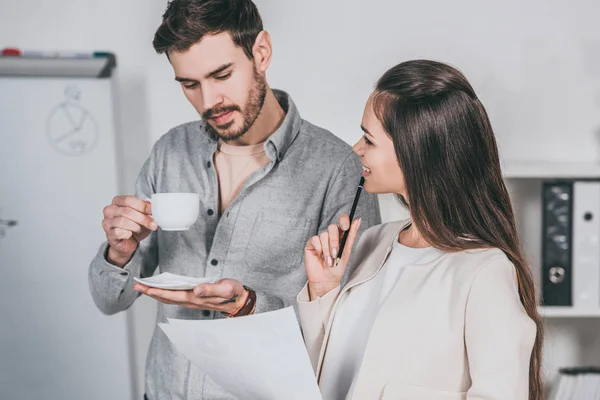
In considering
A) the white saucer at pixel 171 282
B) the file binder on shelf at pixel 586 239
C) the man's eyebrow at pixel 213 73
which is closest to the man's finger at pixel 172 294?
the white saucer at pixel 171 282

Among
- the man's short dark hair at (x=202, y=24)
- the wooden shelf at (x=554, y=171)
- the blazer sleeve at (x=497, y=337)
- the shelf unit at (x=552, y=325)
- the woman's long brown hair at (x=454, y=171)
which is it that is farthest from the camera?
the shelf unit at (x=552, y=325)

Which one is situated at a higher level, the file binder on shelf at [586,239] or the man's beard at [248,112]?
the man's beard at [248,112]

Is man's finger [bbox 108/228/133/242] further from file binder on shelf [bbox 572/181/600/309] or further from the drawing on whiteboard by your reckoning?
file binder on shelf [bbox 572/181/600/309]

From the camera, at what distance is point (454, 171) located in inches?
45.3

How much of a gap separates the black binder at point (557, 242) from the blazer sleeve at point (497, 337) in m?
0.97

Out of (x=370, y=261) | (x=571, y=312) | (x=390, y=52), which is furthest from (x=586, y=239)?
(x=370, y=261)

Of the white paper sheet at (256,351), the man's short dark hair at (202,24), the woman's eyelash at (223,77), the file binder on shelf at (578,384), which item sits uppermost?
the man's short dark hair at (202,24)

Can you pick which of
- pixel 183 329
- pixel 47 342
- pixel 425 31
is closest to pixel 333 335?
pixel 183 329

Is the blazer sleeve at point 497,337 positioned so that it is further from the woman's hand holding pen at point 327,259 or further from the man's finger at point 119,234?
the man's finger at point 119,234

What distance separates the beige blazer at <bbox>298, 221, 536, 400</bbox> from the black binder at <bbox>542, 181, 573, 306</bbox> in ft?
3.08

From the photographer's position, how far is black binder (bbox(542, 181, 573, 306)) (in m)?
1.97

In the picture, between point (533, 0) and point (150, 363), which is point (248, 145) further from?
point (533, 0)

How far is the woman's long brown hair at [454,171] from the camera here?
1149mm

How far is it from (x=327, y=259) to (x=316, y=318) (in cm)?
11
